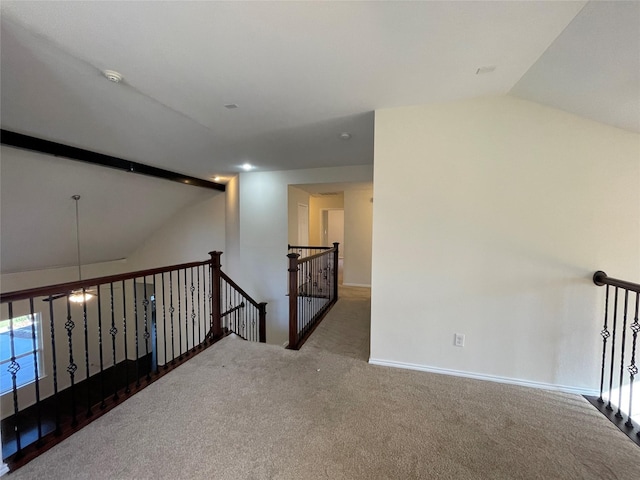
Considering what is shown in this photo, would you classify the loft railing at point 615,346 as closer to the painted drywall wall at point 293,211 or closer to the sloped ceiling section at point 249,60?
the sloped ceiling section at point 249,60

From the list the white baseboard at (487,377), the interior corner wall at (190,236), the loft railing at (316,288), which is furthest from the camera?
the interior corner wall at (190,236)

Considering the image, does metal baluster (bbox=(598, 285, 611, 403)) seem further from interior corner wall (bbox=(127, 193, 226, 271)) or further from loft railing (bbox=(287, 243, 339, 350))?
interior corner wall (bbox=(127, 193, 226, 271))

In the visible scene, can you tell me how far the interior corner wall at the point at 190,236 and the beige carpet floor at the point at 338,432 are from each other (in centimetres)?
433

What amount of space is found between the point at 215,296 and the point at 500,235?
10.3ft

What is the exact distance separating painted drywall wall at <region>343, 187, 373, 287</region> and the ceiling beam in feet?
12.2

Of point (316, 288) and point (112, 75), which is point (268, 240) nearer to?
point (316, 288)

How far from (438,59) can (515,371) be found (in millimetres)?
2643

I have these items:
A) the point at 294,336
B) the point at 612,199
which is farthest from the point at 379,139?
the point at 294,336

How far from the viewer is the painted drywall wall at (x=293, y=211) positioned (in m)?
5.62

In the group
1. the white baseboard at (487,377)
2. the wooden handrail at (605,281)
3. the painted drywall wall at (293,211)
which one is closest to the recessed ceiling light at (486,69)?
the wooden handrail at (605,281)

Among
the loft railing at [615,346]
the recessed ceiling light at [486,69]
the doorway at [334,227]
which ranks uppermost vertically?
the recessed ceiling light at [486,69]

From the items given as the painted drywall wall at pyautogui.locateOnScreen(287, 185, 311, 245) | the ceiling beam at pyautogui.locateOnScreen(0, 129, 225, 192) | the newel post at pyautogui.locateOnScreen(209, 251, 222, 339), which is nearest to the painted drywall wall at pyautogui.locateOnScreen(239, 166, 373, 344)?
the painted drywall wall at pyautogui.locateOnScreen(287, 185, 311, 245)

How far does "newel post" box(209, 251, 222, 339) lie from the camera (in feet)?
10.9

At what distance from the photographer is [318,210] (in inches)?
362
